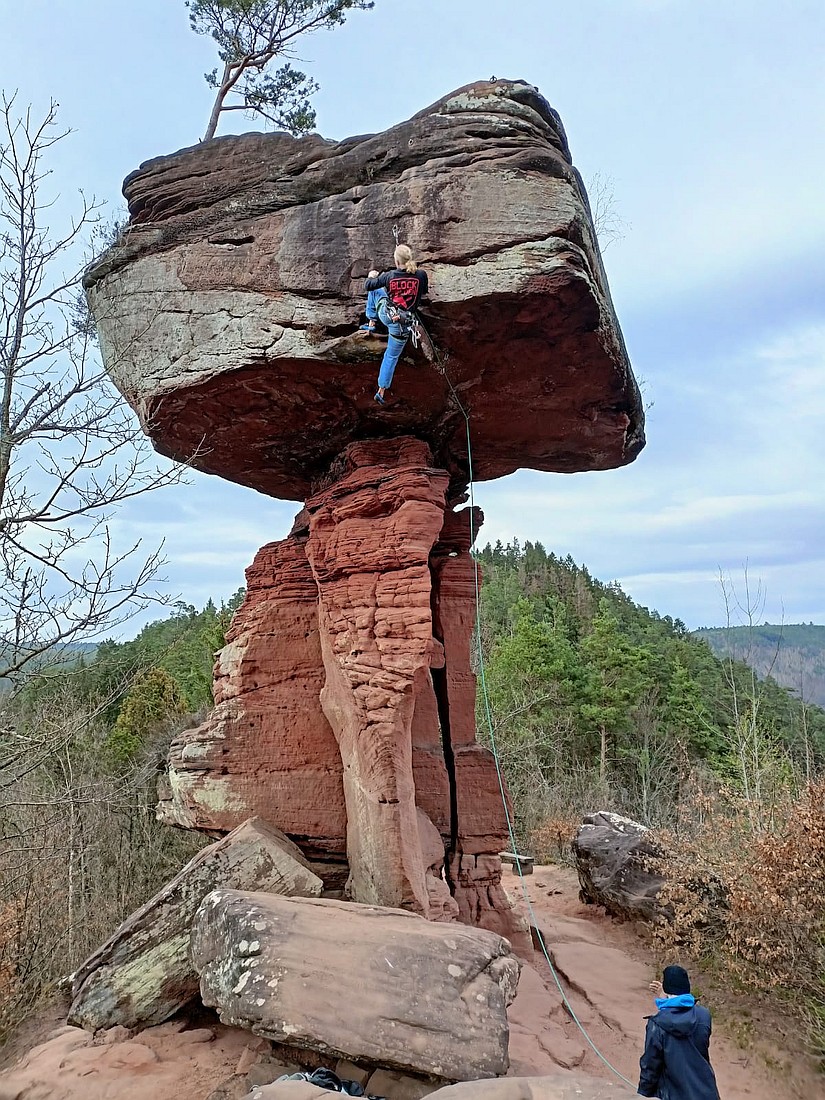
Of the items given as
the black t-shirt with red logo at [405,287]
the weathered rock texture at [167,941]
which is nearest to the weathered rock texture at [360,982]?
the weathered rock texture at [167,941]

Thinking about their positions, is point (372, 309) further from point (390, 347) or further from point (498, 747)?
point (498, 747)

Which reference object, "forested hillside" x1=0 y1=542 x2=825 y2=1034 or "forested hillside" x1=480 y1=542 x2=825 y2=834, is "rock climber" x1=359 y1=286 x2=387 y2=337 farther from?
"forested hillside" x1=480 y1=542 x2=825 y2=834

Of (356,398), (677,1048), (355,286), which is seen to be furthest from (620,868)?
(355,286)

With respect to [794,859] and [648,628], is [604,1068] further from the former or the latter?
[648,628]

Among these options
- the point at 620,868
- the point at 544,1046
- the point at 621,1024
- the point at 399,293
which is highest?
the point at 399,293

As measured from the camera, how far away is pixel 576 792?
22828mm

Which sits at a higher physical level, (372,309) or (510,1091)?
(372,309)

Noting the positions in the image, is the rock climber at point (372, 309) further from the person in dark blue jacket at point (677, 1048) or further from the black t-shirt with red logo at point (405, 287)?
the person in dark blue jacket at point (677, 1048)

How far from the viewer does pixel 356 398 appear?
668cm

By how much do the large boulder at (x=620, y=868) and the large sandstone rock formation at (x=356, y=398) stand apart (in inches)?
98.9

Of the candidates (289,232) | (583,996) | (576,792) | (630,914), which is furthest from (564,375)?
(576,792)

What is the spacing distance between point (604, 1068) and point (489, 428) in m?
6.03

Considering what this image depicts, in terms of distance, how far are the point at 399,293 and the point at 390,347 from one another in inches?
17.5

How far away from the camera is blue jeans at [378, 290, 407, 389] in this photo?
18.1 feet
